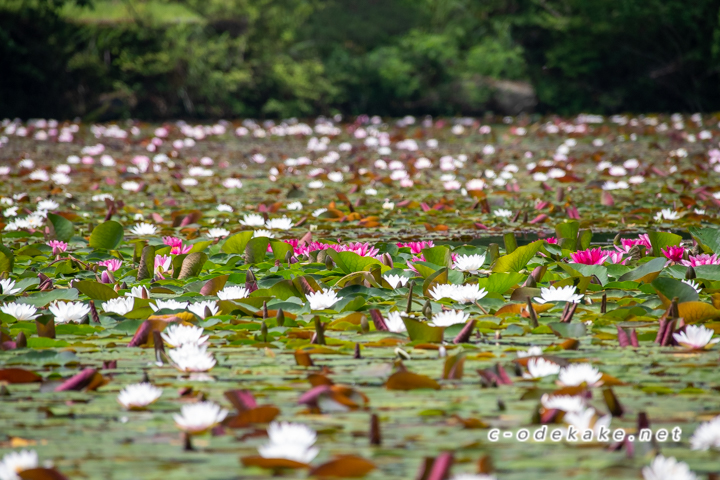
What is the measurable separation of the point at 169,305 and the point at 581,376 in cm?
92

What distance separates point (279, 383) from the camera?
3.79ft

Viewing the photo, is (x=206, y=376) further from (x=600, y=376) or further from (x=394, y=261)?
(x=394, y=261)

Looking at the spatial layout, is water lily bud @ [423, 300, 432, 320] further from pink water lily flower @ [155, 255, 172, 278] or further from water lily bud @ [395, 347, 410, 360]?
pink water lily flower @ [155, 255, 172, 278]

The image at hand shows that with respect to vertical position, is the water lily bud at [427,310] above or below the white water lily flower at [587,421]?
above

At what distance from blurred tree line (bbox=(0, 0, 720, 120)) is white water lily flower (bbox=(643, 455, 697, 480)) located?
899cm

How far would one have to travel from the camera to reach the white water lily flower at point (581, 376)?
1101 millimetres

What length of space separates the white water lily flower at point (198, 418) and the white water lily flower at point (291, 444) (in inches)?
3.6

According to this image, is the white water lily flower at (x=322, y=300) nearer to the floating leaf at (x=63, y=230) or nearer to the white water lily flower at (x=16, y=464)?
the white water lily flower at (x=16, y=464)

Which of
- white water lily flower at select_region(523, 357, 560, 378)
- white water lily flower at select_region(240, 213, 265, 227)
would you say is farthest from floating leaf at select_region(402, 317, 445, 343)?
white water lily flower at select_region(240, 213, 265, 227)

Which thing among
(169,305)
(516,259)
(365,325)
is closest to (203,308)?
(169,305)

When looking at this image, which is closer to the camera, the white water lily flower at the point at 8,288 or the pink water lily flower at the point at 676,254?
the white water lily flower at the point at 8,288

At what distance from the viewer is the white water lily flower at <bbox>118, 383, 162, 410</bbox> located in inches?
40.8

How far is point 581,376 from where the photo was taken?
1105mm

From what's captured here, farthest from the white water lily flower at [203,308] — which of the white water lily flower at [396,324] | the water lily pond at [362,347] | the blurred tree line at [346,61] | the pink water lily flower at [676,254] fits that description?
the blurred tree line at [346,61]
